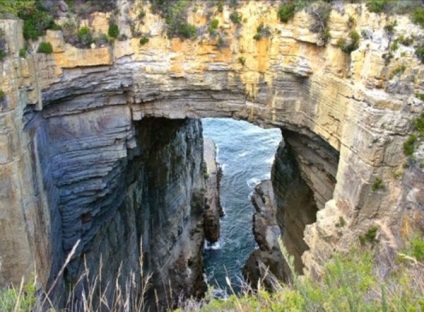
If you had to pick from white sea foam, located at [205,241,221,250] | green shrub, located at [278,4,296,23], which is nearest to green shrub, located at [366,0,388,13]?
green shrub, located at [278,4,296,23]

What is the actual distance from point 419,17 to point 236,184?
20722 millimetres

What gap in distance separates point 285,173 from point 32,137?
383 inches

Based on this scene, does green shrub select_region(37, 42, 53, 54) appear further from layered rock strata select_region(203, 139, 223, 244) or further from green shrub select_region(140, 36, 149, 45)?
layered rock strata select_region(203, 139, 223, 244)

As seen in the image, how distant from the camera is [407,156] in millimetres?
8984

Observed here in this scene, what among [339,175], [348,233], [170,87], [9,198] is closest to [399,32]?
[339,175]

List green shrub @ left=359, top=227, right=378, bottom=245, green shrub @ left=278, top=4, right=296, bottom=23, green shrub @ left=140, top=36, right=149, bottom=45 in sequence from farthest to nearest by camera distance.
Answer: green shrub @ left=140, top=36, right=149, bottom=45 → green shrub @ left=278, top=4, right=296, bottom=23 → green shrub @ left=359, top=227, right=378, bottom=245

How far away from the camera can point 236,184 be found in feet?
95.2

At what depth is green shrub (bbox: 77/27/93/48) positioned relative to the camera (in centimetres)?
1155

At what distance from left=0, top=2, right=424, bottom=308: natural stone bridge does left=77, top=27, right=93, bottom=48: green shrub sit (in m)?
0.20

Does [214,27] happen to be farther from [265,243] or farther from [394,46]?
[265,243]

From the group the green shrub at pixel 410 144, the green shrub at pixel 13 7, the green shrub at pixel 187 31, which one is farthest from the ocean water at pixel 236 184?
the green shrub at pixel 13 7

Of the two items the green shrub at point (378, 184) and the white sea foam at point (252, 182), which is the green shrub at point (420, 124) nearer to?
the green shrub at point (378, 184)

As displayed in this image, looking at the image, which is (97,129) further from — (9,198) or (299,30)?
(299,30)

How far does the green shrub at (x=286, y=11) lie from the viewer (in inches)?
442
